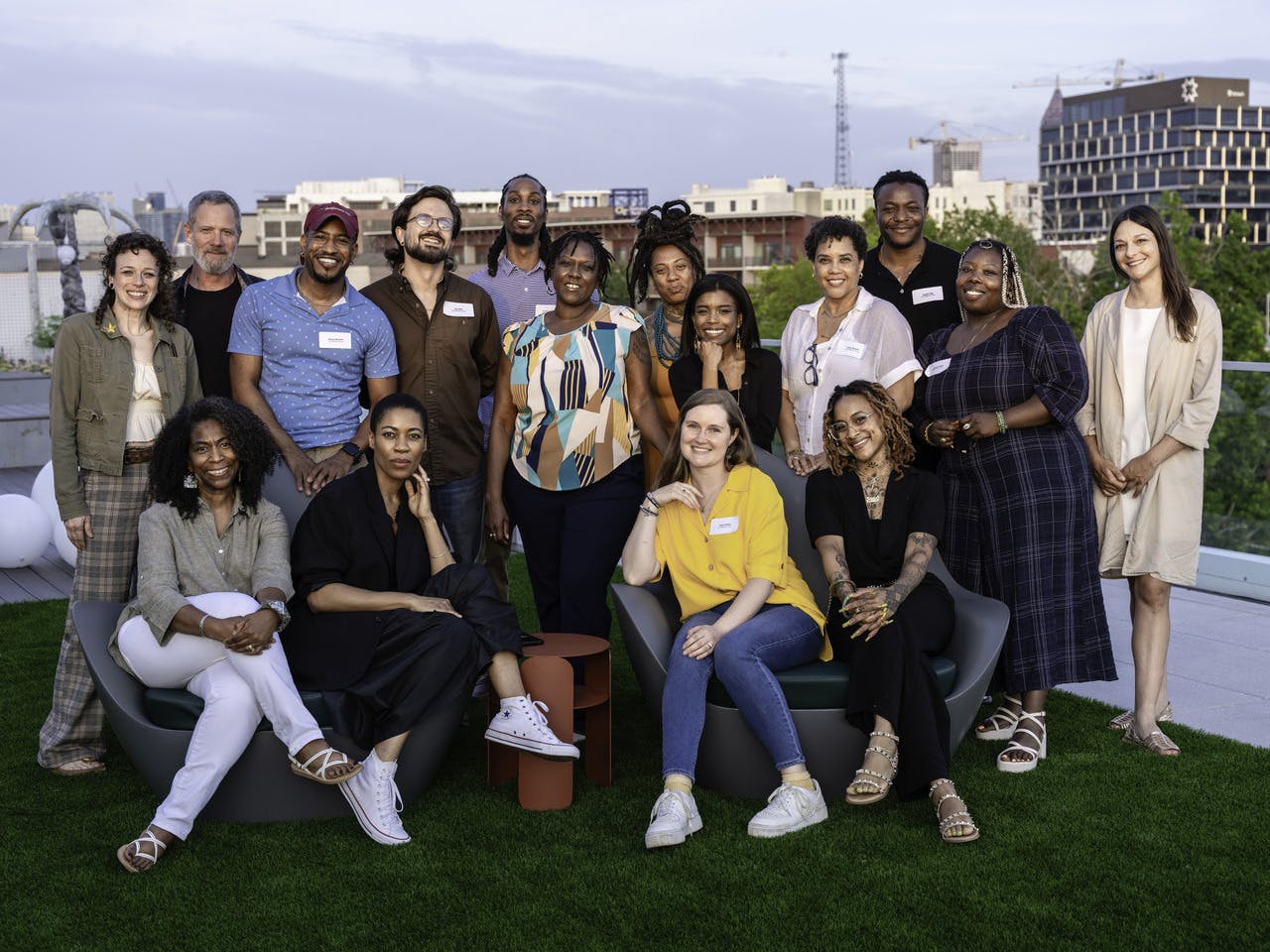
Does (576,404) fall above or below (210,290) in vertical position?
below

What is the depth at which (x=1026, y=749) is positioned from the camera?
183 inches

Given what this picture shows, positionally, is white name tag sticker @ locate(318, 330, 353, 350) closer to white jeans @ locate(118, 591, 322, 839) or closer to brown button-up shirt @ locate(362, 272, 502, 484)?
brown button-up shirt @ locate(362, 272, 502, 484)

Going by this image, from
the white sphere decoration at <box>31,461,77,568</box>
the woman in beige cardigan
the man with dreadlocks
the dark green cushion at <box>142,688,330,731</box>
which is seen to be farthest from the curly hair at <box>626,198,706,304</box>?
the white sphere decoration at <box>31,461,77,568</box>

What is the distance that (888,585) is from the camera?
4.53 metres

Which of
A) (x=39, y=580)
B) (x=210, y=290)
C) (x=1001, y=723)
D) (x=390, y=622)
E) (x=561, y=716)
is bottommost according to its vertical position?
(x=39, y=580)

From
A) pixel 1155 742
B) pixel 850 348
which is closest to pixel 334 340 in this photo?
pixel 850 348

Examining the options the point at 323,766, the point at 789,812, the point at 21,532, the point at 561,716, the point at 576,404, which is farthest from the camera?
the point at 21,532

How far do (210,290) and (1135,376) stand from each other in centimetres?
338

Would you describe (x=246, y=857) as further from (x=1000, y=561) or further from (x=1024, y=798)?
(x=1000, y=561)

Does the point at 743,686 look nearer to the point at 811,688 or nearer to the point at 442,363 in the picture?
the point at 811,688

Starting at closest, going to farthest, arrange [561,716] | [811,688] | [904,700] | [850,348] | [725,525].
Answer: [904,700], [811,688], [561,716], [725,525], [850,348]

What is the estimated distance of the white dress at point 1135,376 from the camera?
15.7 feet

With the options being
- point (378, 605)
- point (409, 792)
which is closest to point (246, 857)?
point (409, 792)

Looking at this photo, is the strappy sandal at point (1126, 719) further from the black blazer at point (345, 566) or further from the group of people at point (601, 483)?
the black blazer at point (345, 566)
